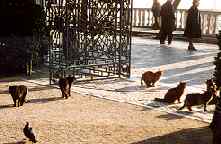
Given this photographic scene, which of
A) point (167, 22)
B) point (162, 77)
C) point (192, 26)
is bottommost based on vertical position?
point (162, 77)

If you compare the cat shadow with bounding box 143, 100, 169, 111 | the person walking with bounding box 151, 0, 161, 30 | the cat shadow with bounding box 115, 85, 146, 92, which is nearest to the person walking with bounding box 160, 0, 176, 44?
the person walking with bounding box 151, 0, 161, 30

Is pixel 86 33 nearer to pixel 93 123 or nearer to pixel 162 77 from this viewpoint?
pixel 162 77

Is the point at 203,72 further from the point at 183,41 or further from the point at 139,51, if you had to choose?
the point at 183,41

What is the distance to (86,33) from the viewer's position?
45.0ft

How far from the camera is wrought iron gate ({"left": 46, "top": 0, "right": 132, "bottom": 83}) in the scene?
12.6 meters

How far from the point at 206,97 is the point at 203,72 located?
18.1 feet

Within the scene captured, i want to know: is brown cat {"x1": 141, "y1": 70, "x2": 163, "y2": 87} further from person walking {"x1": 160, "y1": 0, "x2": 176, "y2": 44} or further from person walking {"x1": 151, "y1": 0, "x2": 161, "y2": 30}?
person walking {"x1": 151, "y1": 0, "x2": 161, "y2": 30}

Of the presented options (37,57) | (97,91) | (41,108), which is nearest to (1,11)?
(37,57)

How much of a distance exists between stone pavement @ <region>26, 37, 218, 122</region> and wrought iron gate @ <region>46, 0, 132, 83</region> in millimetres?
554

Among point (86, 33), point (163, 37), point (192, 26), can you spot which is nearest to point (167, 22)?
point (163, 37)

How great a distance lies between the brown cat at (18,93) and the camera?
9.66m

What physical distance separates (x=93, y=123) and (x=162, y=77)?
5.37 metres

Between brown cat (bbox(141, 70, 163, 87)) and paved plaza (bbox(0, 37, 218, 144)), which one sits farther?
brown cat (bbox(141, 70, 163, 87))

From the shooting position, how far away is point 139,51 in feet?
65.0
